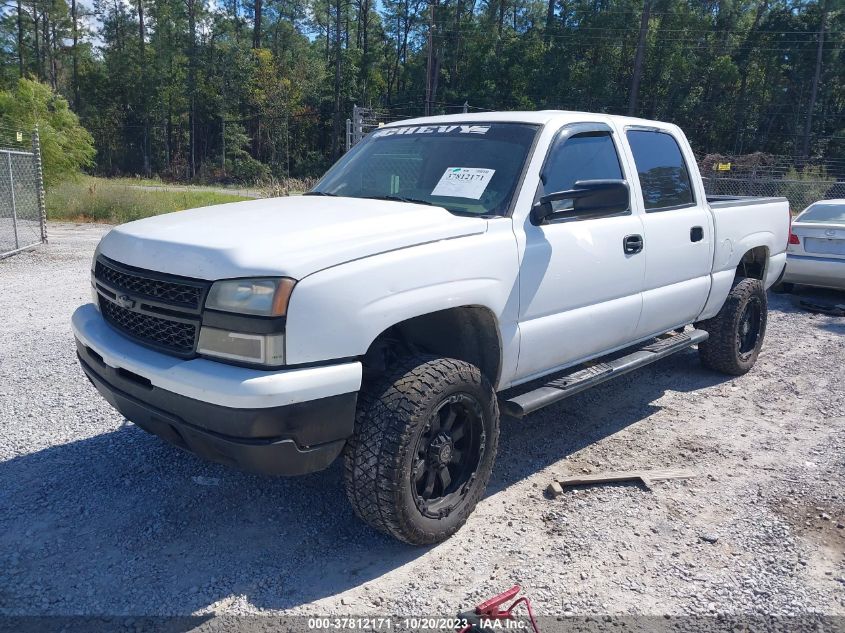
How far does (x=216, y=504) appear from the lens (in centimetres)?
339

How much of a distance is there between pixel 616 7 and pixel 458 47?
1240 cm

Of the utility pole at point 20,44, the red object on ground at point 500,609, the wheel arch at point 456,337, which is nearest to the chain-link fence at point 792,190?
the wheel arch at point 456,337

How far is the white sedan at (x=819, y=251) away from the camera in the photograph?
8805 millimetres

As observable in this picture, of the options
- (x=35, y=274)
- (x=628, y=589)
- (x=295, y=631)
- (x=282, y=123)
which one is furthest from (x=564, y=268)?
(x=282, y=123)

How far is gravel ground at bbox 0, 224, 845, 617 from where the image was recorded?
107 inches

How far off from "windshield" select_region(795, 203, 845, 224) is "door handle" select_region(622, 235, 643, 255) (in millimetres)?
6653

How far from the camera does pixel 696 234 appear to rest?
471 cm

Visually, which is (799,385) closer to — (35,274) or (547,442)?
(547,442)

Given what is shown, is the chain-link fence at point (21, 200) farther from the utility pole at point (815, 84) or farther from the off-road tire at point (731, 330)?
the utility pole at point (815, 84)

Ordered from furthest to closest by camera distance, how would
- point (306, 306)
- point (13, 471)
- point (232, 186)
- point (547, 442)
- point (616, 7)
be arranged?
point (232, 186) → point (616, 7) → point (547, 442) → point (13, 471) → point (306, 306)

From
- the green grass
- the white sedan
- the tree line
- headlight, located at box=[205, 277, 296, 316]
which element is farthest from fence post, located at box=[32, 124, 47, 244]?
the tree line

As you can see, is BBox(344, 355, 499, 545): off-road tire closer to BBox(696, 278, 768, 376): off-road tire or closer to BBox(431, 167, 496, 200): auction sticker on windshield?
BBox(431, 167, 496, 200): auction sticker on windshield

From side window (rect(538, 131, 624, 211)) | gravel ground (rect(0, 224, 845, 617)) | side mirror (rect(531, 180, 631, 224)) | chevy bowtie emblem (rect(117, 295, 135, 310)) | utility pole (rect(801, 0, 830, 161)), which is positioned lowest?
gravel ground (rect(0, 224, 845, 617))

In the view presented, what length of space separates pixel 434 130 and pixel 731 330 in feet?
10.4
